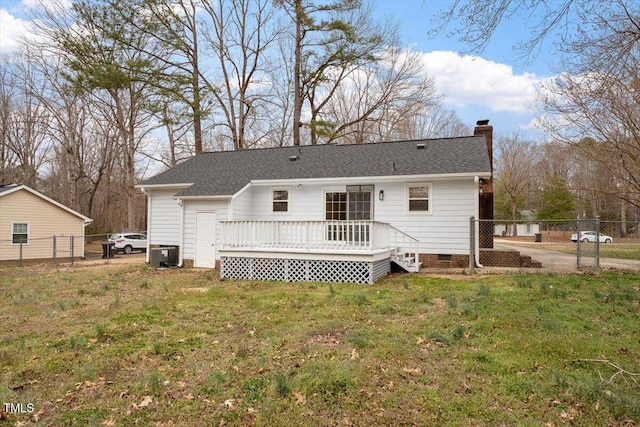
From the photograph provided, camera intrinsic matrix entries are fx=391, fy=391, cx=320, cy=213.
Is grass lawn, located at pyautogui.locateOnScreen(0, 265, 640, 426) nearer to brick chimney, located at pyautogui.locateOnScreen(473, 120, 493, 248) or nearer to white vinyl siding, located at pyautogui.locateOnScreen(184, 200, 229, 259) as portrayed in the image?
brick chimney, located at pyautogui.locateOnScreen(473, 120, 493, 248)

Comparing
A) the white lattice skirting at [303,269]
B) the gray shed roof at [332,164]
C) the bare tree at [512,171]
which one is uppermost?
the bare tree at [512,171]

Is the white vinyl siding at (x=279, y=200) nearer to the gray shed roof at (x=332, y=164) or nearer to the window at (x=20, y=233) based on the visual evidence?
the gray shed roof at (x=332, y=164)

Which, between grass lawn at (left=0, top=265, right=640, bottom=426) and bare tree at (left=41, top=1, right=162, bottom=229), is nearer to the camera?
grass lawn at (left=0, top=265, right=640, bottom=426)

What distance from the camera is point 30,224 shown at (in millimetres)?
19781

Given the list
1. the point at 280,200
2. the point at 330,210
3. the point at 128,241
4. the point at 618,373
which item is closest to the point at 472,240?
the point at 330,210

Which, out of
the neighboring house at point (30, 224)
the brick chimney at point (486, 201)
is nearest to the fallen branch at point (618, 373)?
the brick chimney at point (486, 201)

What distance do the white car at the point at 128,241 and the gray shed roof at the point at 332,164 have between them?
11.2 metres

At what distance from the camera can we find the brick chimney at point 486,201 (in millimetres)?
13312

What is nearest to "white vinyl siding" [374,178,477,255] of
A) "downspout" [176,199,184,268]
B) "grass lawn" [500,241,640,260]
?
"grass lawn" [500,241,640,260]

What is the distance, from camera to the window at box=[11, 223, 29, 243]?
62.5 ft

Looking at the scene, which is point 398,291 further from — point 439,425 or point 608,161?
point 608,161

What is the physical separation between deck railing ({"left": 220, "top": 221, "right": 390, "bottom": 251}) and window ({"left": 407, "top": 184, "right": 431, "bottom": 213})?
1427 mm

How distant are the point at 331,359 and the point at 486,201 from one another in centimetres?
1148

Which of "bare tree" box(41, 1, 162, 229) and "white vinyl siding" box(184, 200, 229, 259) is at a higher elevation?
"bare tree" box(41, 1, 162, 229)
